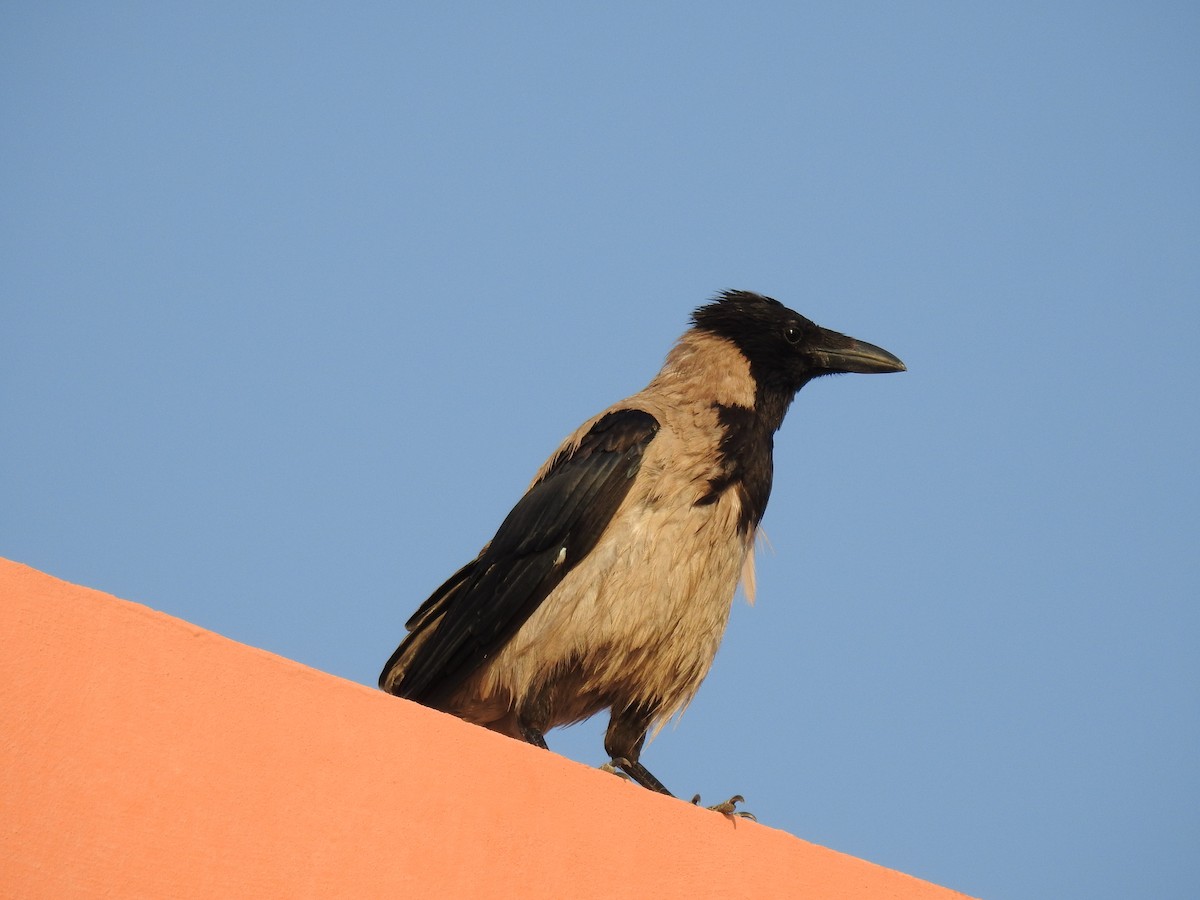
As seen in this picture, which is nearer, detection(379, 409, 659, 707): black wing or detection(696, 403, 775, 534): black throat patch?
detection(379, 409, 659, 707): black wing

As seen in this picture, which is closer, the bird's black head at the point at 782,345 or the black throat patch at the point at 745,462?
the black throat patch at the point at 745,462

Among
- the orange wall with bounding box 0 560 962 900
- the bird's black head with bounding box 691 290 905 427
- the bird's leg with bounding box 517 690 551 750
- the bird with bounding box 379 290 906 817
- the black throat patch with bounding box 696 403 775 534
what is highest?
the bird's black head with bounding box 691 290 905 427

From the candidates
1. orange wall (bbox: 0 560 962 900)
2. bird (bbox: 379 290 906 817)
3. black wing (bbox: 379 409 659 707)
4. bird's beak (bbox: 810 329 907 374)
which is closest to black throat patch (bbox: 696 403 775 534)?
bird (bbox: 379 290 906 817)

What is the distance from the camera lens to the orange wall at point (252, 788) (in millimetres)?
2750

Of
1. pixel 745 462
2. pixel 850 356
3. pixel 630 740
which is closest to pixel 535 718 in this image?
pixel 630 740

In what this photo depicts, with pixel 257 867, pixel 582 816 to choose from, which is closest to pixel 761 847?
pixel 582 816

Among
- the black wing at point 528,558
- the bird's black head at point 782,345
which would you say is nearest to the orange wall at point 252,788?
the black wing at point 528,558

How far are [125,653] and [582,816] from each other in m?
1.10

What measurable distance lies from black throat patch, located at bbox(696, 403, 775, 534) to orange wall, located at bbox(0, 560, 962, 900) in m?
2.10

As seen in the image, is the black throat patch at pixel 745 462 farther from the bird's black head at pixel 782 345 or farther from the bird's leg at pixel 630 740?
the bird's leg at pixel 630 740

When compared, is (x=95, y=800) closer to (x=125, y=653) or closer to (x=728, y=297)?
(x=125, y=653)

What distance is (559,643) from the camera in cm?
507

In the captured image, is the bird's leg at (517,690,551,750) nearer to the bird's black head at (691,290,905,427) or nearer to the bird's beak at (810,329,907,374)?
the bird's black head at (691,290,905,427)

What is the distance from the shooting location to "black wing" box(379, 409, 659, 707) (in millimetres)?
5168
